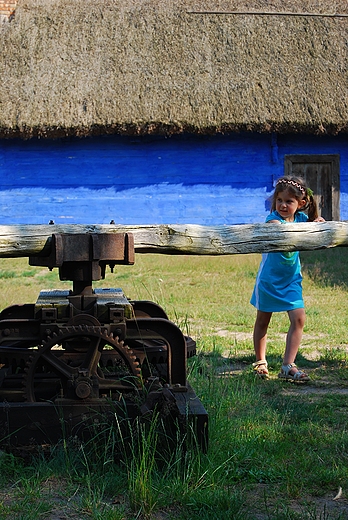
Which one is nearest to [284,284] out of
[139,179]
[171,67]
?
[139,179]

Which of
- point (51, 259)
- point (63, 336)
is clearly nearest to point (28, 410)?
point (63, 336)

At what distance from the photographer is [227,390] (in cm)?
406

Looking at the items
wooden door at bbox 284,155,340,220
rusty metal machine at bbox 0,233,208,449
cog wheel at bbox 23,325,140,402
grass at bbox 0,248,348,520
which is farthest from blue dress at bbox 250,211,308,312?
wooden door at bbox 284,155,340,220

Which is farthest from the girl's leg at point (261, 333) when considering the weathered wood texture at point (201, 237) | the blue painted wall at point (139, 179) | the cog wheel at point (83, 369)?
the blue painted wall at point (139, 179)

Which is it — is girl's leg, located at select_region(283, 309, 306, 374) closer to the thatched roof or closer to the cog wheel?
the cog wheel

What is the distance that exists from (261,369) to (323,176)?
843 centimetres

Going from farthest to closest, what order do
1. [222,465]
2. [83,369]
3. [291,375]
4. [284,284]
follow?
1. [284,284]
2. [291,375]
3. [83,369]
4. [222,465]

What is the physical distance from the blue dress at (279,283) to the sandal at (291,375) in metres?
0.39

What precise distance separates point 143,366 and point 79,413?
0.68 meters

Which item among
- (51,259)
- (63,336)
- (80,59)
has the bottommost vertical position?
(63,336)

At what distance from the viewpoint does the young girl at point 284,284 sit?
484 centimetres

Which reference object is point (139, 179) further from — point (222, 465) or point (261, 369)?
point (222, 465)

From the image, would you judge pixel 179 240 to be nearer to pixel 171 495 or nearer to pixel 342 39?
pixel 171 495

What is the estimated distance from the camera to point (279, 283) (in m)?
4.94
